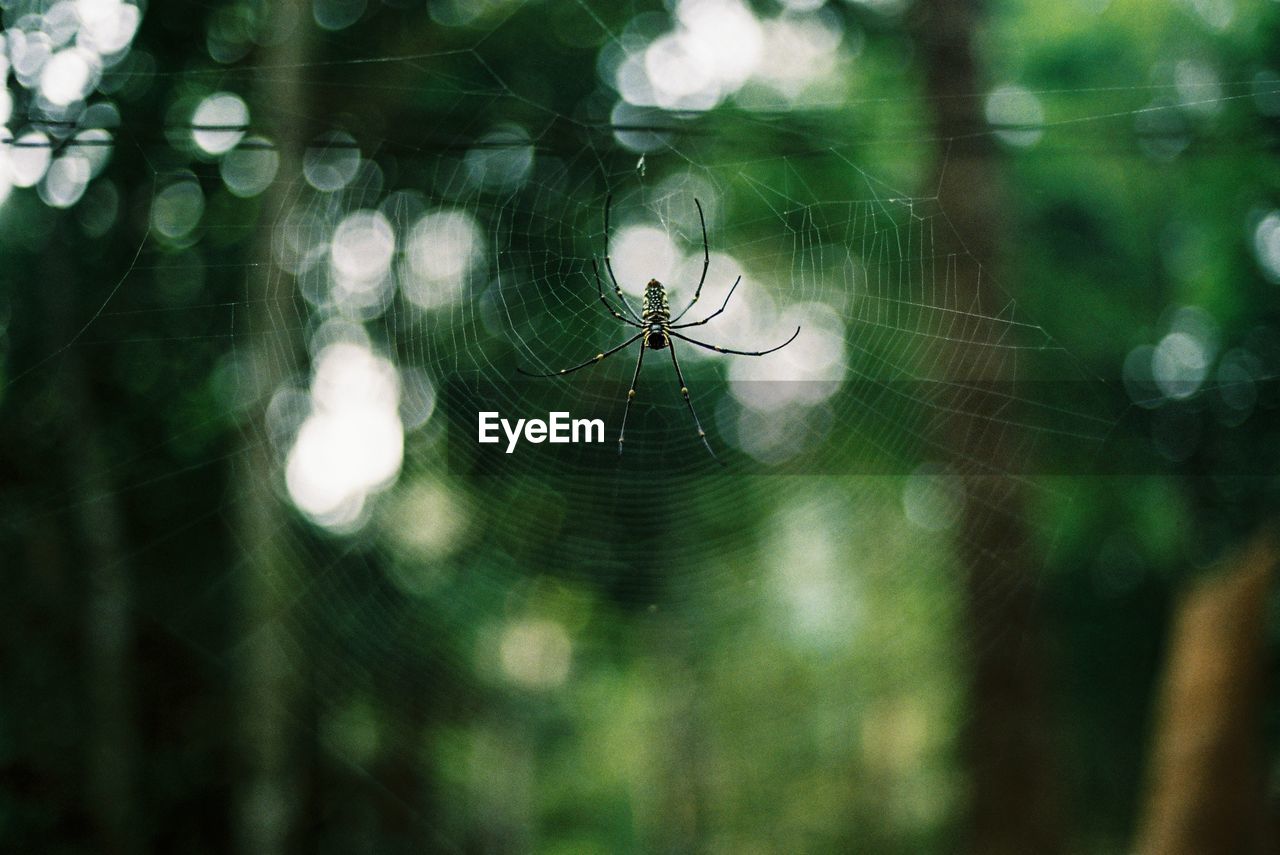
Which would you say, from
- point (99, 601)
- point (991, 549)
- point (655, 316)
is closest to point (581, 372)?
point (655, 316)

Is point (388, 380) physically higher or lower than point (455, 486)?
higher

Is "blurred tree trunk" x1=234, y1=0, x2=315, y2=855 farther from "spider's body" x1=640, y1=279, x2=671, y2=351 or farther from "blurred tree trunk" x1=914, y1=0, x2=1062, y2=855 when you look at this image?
"blurred tree trunk" x1=914, y1=0, x2=1062, y2=855

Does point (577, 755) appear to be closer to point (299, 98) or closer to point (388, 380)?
point (388, 380)

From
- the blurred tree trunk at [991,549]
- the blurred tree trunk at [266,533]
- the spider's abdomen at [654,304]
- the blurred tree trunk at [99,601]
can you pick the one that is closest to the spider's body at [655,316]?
the spider's abdomen at [654,304]

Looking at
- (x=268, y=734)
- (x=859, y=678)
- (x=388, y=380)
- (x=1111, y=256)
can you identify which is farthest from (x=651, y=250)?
(x=859, y=678)

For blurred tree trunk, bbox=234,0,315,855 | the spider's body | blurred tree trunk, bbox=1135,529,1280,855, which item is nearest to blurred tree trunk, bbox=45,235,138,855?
blurred tree trunk, bbox=234,0,315,855

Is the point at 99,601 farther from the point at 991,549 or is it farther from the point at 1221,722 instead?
the point at 1221,722
